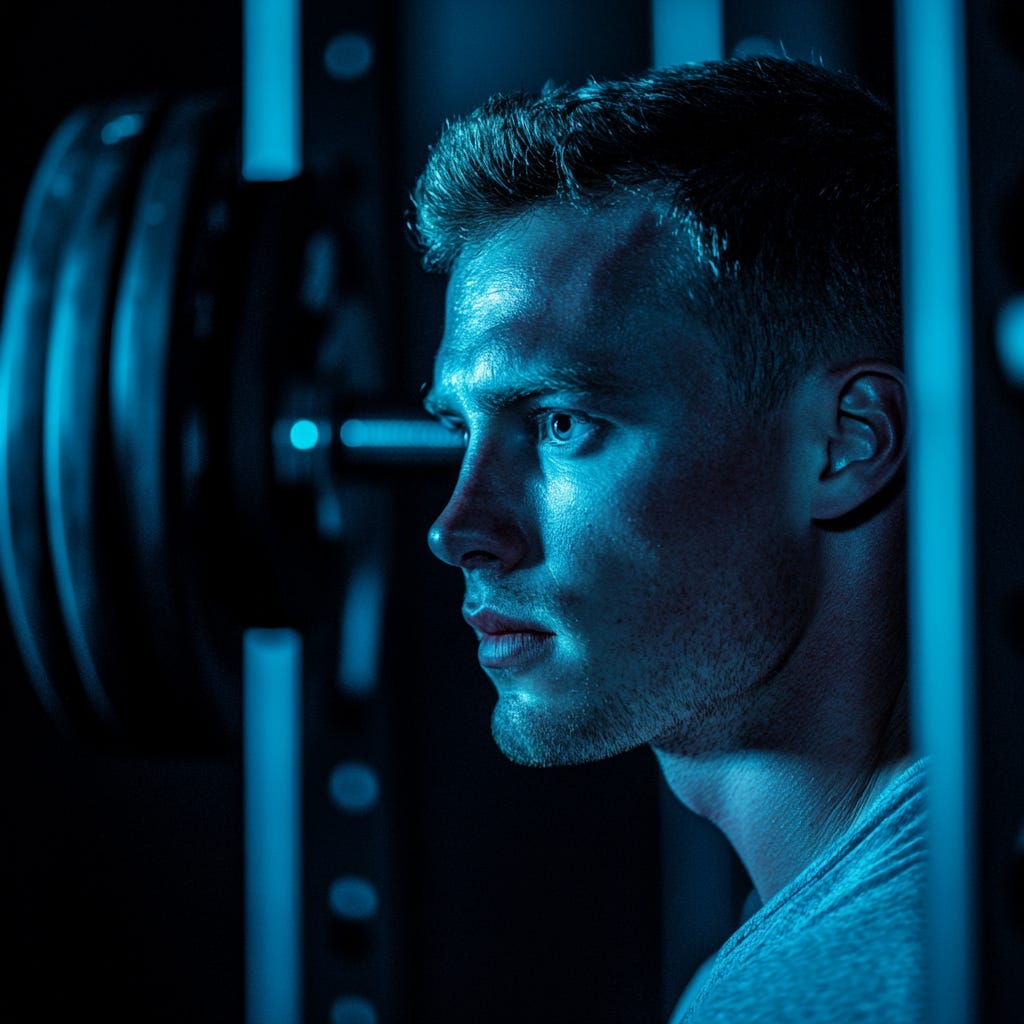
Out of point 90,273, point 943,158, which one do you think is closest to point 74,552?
point 90,273

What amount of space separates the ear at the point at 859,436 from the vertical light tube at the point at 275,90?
443 mm

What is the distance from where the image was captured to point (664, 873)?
40.1 inches

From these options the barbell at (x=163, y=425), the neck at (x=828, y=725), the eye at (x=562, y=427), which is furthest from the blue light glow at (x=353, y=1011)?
the eye at (x=562, y=427)

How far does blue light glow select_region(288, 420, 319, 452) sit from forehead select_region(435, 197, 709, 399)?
11 centimetres

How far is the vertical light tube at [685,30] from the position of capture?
0.95 meters

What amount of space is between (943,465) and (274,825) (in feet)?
2.20

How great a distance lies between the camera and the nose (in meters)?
0.75

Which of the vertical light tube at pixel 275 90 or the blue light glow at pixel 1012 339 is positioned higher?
the vertical light tube at pixel 275 90

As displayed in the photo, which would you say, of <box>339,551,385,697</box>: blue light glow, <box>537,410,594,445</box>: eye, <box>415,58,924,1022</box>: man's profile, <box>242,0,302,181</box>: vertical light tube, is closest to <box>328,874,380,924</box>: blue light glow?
<box>339,551,385,697</box>: blue light glow

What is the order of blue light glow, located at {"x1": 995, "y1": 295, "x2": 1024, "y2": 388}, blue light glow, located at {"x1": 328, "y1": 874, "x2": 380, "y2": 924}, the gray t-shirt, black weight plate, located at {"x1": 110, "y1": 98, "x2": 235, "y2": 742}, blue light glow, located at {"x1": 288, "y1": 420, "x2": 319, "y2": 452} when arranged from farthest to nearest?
blue light glow, located at {"x1": 328, "y1": 874, "x2": 380, "y2": 924}, blue light glow, located at {"x1": 288, "y1": 420, "x2": 319, "y2": 452}, black weight plate, located at {"x1": 110, "y1": 98, "x2": 235, "y2": 742}, the gray t-shirt, blue light glow, located at {"x1": 995, "y1": 295, "x2": 1024, "y2": 388}

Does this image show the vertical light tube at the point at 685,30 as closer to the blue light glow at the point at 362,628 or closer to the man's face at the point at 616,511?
the man's face at the point at 616,511

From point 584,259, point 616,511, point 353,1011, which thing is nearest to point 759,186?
point 584,259

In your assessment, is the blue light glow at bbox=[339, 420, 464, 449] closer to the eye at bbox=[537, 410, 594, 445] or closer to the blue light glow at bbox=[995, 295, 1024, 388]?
the eye at bbox=[537, 410, 594, 445]

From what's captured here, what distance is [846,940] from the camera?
0.54m
